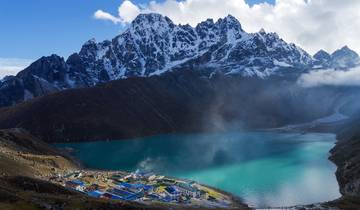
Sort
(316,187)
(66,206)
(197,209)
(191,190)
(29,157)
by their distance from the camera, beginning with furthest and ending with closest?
(29,157) < (316,187) < (191,190) < (197,209) < (66,206)

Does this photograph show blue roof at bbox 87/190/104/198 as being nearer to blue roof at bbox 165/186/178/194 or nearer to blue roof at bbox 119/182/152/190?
blue roof at bbox 119/182/152/190

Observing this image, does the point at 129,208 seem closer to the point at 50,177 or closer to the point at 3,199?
the point at 3,199

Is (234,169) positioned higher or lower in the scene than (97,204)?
higher

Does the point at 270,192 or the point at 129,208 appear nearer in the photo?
the point at 129,208

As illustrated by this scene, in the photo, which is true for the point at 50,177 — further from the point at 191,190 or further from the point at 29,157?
the point at 191,190

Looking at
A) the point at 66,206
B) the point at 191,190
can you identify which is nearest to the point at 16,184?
the point at 66,206

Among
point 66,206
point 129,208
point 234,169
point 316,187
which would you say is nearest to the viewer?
point 66,206

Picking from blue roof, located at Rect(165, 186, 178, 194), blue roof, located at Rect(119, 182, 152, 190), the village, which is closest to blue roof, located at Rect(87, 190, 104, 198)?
the village

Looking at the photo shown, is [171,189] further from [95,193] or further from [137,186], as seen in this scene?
[95,193]

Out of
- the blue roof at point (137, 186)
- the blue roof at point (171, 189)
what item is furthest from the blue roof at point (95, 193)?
the blue roof at point (171, 189)
